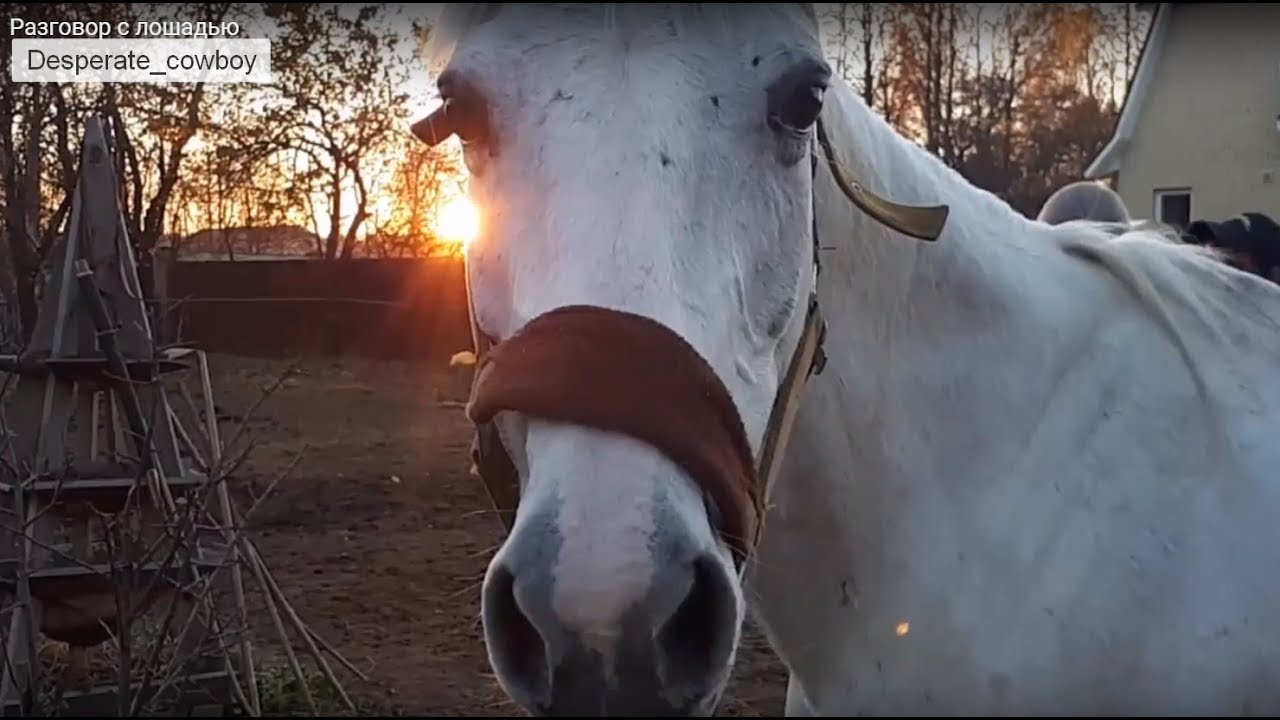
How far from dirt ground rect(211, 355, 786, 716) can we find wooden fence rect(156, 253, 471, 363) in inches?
131

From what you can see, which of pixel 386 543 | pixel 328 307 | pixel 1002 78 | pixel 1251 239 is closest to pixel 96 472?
pixel 386 543

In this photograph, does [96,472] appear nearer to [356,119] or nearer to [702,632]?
[702,632]

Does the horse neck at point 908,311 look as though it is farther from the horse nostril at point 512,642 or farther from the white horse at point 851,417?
the horse nostril at point 512,642

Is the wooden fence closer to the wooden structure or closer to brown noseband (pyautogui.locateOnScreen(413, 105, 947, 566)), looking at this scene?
the wooden structure

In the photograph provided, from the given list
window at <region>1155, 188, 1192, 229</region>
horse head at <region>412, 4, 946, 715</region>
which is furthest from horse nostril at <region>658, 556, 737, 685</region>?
window at <region>1155, 188, 1192, 229</region>

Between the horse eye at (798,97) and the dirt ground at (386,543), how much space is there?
0.71 meters

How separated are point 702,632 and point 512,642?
0.72 ft

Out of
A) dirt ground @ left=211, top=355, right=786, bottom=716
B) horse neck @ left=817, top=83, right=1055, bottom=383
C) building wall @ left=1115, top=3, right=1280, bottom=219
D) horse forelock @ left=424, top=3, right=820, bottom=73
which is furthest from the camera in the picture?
dirt ground @ left=211, top=355, right=786, bottom=716

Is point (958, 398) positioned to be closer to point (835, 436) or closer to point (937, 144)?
point (835, 436)

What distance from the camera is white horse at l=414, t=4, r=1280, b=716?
4.07 feet

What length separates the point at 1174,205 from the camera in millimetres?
8164

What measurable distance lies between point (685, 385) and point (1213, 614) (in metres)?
1.12

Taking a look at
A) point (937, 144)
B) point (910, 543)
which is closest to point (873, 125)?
point (910, 543)

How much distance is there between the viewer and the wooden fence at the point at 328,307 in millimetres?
16438
